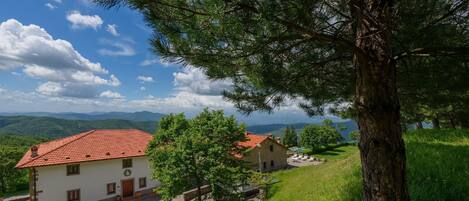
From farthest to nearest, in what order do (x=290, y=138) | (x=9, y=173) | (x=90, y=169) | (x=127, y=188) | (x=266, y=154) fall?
(x=290, y=138) → (x=266, y=154) → (x=9, y=173) → (x=127, y=188) → (x=90, y=169)

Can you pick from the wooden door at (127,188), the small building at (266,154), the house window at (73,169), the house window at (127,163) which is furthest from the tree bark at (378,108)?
the small building at (266,154)

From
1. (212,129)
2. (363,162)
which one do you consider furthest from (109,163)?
(363,162)

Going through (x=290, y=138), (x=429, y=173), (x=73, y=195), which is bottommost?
(x=290, y=138)

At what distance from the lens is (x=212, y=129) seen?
20.5 metres

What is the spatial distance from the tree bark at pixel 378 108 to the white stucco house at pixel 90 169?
24.9 meters

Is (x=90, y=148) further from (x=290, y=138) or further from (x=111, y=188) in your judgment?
(x=290, y=138)

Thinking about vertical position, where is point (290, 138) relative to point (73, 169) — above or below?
below

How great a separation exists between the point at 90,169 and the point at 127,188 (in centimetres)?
402

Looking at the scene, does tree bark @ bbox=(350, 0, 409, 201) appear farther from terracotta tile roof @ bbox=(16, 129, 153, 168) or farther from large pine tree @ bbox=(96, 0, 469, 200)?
terracotta tile roof @ bbox=(16, 129, 153, 168)

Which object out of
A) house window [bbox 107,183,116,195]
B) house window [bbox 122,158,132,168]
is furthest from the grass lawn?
house window [bbox 122,158,132,168]

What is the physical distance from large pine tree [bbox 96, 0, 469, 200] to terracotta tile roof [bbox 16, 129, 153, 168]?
2303cm

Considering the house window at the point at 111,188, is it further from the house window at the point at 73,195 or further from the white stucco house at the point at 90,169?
the house window at the point at 73,195

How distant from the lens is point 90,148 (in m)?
26.3

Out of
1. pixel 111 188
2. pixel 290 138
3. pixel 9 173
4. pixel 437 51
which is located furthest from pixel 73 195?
pixel 290 138
